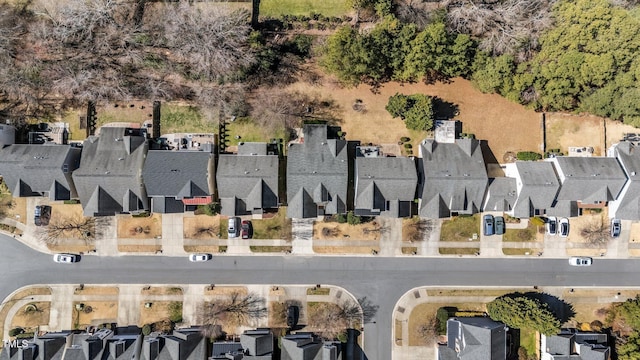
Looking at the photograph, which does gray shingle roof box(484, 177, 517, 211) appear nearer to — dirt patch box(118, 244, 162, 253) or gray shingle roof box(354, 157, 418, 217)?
gray shingle roof box(354, 157, 418, 217)

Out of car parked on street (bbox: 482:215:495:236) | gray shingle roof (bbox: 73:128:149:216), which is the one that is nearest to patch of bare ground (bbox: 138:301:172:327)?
gray shingle roof (bbox: 73:128:149:216)

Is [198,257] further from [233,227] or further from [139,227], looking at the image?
[139,227]

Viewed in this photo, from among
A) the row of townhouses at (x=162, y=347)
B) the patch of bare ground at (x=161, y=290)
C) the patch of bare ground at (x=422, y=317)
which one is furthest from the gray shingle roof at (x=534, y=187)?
the patch of bare ground at (x=161, y=290)

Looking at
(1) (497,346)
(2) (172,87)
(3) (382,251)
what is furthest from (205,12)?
(1) (497,346)

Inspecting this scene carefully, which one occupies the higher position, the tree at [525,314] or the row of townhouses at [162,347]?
the tree at [525,314]

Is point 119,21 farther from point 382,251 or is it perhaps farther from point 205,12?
point 382,251

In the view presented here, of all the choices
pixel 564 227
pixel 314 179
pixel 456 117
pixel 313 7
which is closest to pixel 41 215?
pixel 314 179

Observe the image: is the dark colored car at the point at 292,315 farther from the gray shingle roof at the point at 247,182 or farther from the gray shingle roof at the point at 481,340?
the gray shingle roof at the point at 481,340
